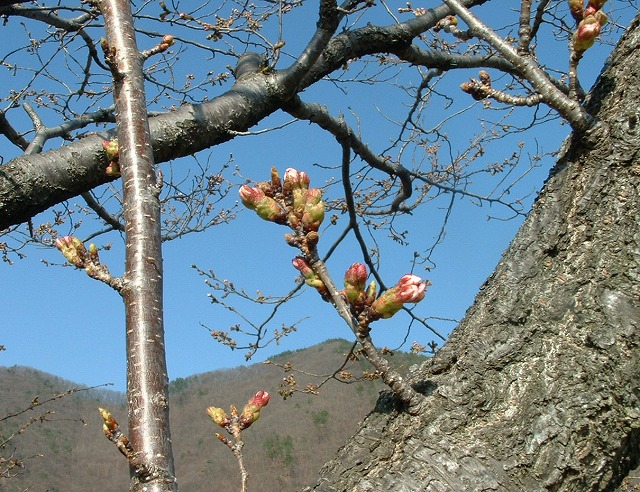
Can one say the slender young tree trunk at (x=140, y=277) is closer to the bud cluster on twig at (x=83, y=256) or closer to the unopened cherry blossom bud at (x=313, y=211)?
the bud cluster on twig at (x=83, y=256)

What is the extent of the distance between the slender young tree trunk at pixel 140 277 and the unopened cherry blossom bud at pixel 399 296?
1.04 ft

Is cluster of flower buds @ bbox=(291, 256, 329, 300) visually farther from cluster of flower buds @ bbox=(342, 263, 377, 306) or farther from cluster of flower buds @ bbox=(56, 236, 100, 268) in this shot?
cluster of flower buds @ bbox=(56, 236, 100, 268)

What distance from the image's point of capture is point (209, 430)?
68.8 ft

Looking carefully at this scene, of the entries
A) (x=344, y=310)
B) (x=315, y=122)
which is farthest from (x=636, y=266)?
(x=315, y=122)

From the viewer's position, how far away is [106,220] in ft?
12.5

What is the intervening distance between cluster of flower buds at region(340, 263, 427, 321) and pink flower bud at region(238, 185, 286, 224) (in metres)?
0.13

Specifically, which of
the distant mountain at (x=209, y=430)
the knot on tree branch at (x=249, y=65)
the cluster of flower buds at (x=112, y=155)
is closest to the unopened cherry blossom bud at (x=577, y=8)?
the cluster of flower buds at (x=112, y=155)

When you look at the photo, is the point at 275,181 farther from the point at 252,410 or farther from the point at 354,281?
the point at 252,410

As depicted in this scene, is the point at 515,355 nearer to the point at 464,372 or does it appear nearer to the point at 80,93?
the point at 464,372

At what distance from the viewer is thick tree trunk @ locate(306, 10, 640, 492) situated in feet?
2.43

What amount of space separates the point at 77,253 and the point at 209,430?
70.5 feet

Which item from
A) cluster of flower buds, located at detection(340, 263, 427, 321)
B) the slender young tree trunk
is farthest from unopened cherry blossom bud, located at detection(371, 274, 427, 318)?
the slender young tree trunk

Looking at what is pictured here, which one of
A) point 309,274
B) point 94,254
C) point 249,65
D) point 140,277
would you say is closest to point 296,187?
point 309,274

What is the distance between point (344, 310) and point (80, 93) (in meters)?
3.68
